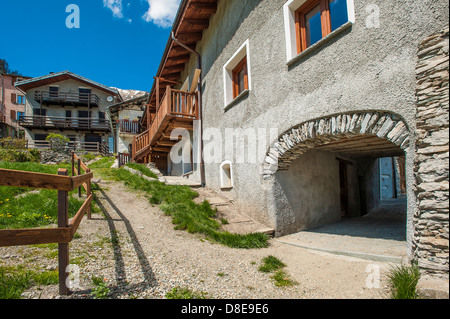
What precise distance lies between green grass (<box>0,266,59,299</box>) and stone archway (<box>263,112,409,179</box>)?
13.6 ft

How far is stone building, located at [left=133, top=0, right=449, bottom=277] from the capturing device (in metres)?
2.86

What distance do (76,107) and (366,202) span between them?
31.2m

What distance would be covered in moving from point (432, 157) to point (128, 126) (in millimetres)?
23681

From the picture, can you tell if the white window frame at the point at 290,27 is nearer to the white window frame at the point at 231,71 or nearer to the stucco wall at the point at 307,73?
the stucco wall at the point at 307,73

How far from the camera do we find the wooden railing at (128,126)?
23.0 m

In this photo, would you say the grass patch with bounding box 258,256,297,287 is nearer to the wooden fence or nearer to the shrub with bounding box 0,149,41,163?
the wooden fence

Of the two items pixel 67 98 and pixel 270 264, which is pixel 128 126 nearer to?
pixel 67 98

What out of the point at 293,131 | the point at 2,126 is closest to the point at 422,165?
the point at 293,131

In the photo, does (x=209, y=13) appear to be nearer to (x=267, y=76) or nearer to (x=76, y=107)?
(x=267, y=76)

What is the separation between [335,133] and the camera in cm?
406

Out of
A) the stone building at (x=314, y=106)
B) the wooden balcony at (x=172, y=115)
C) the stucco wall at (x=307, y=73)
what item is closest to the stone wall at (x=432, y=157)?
the stone building at (x=314, y=106)

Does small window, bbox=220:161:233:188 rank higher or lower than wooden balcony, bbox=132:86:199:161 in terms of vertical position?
lower

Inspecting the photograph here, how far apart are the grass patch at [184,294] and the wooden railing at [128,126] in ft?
73.2

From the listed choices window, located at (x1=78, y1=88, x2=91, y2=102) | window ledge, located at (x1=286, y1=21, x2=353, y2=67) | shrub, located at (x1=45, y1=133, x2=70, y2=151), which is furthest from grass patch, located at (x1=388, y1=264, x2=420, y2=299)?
window, located at (x1=78, y1=88, x2=91, y2=102)
